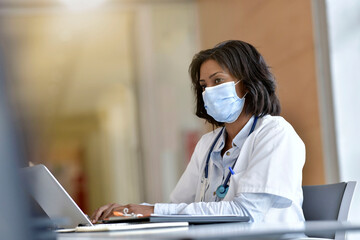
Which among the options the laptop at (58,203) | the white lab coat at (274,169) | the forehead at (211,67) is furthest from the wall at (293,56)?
the laptop at (58,203)

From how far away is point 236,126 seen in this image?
2225 mm

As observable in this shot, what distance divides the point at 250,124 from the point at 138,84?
13.9ft

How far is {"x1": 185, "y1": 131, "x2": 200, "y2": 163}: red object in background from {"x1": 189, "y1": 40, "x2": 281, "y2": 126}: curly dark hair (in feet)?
12.7

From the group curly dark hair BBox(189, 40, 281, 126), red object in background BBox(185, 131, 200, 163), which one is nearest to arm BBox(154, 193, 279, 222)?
curly dark hair BBox(189, 40, 281, 126)

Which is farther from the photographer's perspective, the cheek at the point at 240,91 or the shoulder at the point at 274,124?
the cheek at the point at 240,91

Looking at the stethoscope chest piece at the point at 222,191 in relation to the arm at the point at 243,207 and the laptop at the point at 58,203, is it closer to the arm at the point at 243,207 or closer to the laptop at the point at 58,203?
the arm at the point at 243,207

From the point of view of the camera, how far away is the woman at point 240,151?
69.4 inches

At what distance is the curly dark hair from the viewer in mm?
2148

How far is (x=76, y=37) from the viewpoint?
7.27 metres

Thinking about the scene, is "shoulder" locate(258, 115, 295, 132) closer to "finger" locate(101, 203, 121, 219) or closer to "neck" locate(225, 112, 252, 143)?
"neck" locate(225, 112, 252, 143)

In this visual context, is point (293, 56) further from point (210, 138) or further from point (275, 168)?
point (275, 168)

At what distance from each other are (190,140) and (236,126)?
3.89 m

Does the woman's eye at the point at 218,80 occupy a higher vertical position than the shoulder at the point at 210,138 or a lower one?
higher

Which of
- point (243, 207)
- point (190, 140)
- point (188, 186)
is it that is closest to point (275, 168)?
point (243, 207)
